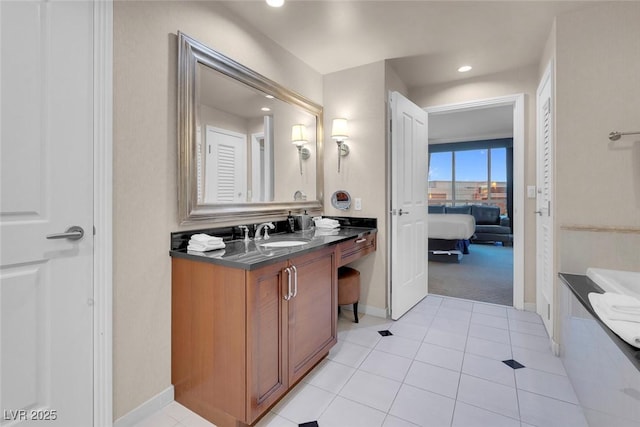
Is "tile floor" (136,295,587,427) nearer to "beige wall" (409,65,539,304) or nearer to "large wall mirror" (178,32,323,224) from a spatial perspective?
"beige wall" (409,65,539,304)

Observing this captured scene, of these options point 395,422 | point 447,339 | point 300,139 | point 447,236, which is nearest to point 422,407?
point 395,422

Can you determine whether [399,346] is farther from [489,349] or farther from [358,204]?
[358,204]

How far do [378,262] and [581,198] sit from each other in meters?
1.61

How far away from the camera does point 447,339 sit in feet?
7.89

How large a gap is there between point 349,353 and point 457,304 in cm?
159

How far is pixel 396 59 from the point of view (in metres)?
2.81

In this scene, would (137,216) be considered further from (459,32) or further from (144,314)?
(459,32)

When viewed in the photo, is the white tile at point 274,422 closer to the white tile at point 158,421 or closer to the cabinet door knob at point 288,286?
the white tile at point 158,421

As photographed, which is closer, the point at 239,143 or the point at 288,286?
the point at 288,286

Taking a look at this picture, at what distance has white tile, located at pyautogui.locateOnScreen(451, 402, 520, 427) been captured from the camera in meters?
1.49
